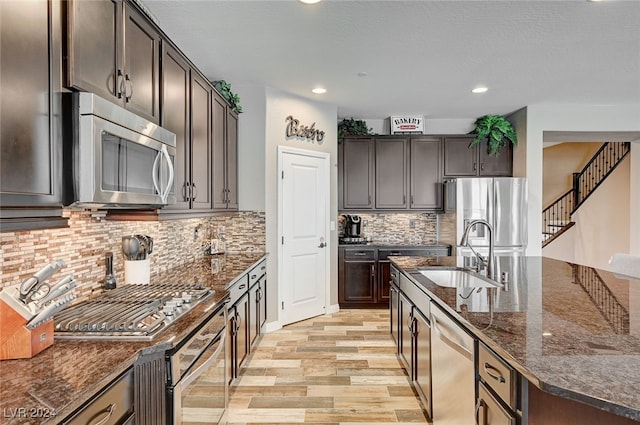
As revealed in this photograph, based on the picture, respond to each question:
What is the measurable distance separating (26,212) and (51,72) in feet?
1.68

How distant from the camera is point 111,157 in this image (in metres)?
1.58

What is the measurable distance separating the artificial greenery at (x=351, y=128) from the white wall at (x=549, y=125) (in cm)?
227

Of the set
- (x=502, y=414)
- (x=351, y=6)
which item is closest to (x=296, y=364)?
(x=502, y=414)

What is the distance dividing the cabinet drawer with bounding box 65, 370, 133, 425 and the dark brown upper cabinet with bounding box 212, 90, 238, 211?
222 centimetres

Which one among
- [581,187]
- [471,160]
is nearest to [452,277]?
[471,160]

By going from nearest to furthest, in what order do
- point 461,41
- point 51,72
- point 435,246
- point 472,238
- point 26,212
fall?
1. point 26,212
2. point 51,72
3. point 461,41
4. point 472,238
5. point 435,246

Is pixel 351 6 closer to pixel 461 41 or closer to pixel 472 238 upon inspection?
pixel 461 41

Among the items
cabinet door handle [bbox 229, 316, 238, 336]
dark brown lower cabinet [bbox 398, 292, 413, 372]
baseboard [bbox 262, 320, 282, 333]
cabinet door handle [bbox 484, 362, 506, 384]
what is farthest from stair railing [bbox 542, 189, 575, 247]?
cabinet door handle [bbox 484, 362, 506, 384]

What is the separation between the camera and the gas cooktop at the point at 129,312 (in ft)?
4.82

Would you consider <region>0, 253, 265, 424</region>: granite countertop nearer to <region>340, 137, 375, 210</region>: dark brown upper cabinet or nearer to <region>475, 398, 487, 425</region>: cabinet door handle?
<region>475, 398, 487, 425</region>: cabinet door handle

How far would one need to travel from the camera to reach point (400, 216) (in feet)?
19.6

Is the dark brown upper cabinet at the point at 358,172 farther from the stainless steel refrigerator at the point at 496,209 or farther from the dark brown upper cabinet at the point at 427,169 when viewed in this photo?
the stainless steel refrigerator at the point at 496,209

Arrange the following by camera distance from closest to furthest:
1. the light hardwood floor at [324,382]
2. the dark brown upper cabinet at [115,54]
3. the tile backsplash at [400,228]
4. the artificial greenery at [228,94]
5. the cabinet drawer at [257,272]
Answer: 1. the dark brown upper cabinet at [115,54]
2. the light hardwood floor at [324,382]
3. the cabinet drawer at [257,272]
4. the artificial greenery at [228,94]
5. the tile backsplash at [400,228]

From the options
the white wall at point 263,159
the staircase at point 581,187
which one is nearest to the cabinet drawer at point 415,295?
the white wall at point 263,159
